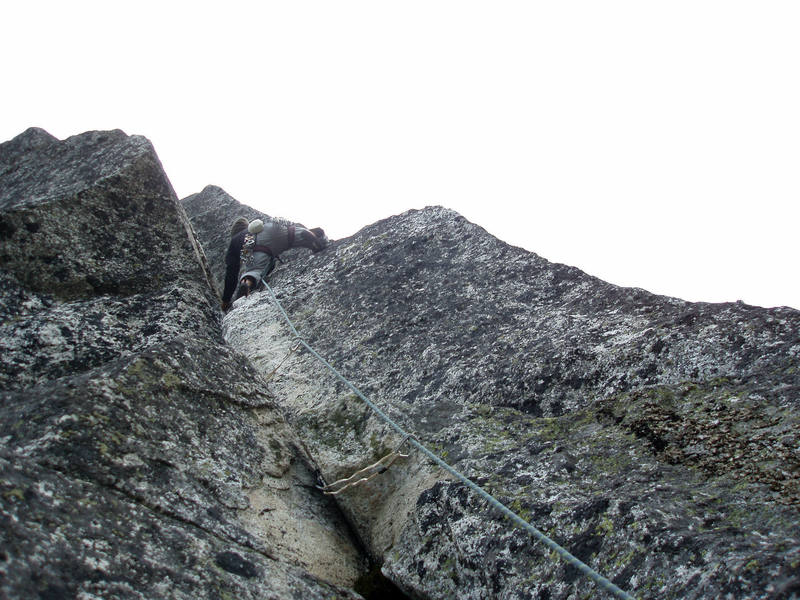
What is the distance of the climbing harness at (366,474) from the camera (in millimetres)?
5203

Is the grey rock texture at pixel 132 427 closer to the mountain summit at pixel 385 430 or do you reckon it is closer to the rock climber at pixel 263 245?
the mountain summit at pixel 385 430

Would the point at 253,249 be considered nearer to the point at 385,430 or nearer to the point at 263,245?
the point at 263,245

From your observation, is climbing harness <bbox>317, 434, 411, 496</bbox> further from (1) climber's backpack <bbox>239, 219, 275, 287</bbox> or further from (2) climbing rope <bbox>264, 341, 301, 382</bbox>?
(1) climber's backpack <bbox>239, 219, 275, 287</bbox>

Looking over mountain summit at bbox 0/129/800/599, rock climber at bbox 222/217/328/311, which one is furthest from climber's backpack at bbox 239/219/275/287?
mountain summit at bbox 0/129/800/599

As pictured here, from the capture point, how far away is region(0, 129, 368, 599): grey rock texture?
11.1ft

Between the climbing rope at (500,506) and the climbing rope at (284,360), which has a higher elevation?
the climbing rope at (284,360)

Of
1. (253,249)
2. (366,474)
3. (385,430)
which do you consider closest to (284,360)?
(385,430)

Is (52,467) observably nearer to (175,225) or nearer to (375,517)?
(375,517)

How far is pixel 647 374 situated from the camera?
4.92 metres

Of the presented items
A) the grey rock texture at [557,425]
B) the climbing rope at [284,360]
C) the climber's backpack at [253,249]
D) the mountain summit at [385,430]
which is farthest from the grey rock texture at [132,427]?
the climber's backpack at [253,249]

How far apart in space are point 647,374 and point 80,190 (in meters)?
6.44

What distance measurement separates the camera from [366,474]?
5293 millimetres

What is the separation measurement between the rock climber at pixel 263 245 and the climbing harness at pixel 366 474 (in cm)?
515

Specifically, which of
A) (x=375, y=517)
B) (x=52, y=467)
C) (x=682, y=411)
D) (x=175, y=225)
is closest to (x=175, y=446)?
(x=52, y=467)
